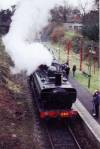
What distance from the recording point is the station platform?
1689cm

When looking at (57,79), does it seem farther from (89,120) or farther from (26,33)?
(26,33)

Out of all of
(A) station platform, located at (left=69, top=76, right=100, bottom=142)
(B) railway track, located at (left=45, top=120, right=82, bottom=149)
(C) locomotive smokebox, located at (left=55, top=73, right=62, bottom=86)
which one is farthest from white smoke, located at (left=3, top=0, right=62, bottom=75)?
(B) railway track, located at (left=45, top=120, right=82, bottom=149)

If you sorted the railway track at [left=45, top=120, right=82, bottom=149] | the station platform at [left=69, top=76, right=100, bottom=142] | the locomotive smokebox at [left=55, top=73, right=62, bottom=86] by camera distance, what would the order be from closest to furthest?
the railway track at [left=45, top=120, right=82, bottom=149]
the station platform at [left=69, top=76, right=100, bottom=142]
the locomotive smokebox at [left=55, top=73, right=62, bottom=86]

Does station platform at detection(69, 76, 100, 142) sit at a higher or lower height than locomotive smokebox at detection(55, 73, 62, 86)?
lower

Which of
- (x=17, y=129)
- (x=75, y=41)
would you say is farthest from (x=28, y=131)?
(x=75, y=41)

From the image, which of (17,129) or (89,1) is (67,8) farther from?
(17,129)

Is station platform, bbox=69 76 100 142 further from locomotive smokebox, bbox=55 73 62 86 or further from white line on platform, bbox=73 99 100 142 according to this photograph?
locomotive smokebox, bbox=55 73 62 86

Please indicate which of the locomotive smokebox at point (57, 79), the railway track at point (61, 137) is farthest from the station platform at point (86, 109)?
the locomotive smokebox at point (57, 79)

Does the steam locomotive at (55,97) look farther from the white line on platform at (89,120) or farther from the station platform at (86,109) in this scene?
the station platform at (86,109)

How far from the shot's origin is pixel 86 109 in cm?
2042

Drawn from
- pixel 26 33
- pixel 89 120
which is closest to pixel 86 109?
pixel 89 120

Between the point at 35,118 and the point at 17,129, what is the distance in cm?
234

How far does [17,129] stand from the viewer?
56.4 feet

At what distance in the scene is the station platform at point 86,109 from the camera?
16.9 meters
